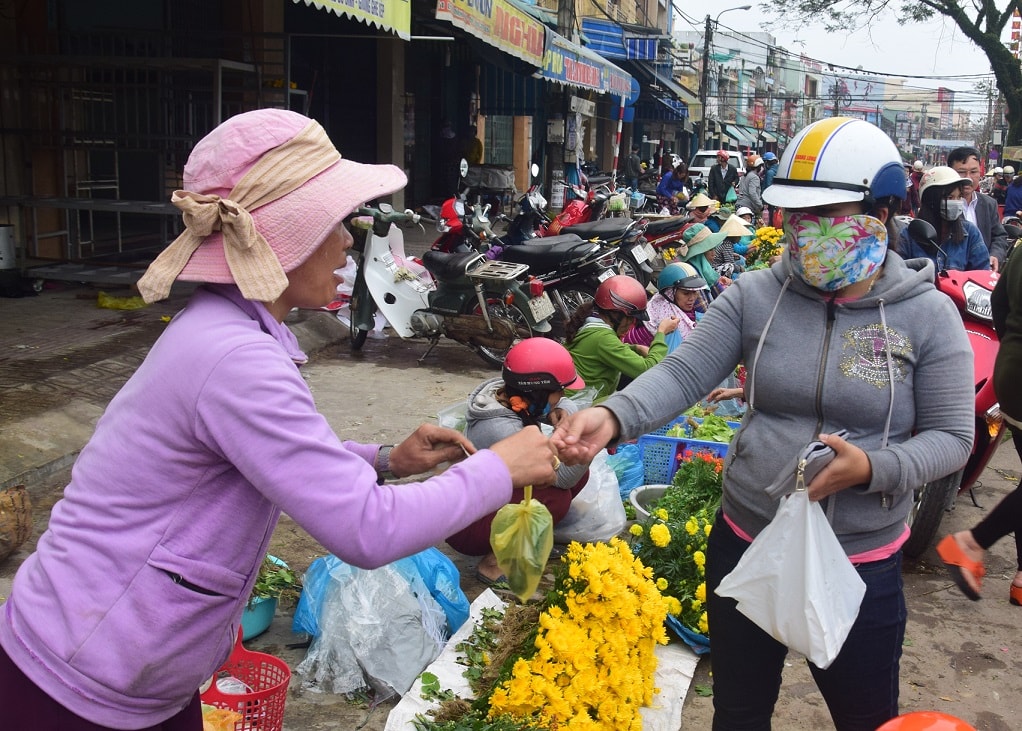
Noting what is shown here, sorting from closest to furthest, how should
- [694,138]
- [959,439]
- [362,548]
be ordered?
[362,548], [959,439], [694,138]

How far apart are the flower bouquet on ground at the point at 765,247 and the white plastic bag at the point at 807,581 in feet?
27.4

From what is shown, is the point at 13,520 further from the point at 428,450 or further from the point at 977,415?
the point at 977,415

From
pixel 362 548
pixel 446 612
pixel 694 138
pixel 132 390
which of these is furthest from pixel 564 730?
pixel 694 138

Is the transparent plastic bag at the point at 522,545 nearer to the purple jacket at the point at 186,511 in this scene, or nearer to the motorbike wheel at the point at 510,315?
the purple jacket at the point at 186,511

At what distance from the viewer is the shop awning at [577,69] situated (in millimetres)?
12594

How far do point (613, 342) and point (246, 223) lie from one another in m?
3.87

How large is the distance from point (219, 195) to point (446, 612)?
7.72 feet

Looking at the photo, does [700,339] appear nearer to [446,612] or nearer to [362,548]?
[362,548]

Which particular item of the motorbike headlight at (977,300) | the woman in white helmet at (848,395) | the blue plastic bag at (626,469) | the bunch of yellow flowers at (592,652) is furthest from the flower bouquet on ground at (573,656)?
the motorbike headlight at (977,300)

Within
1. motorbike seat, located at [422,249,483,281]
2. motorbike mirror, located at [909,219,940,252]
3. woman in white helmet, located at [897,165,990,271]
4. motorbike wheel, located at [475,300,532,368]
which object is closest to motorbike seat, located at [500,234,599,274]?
motorbike seat, located at [422,249,483,281]

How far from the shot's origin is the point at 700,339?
7.95 ft

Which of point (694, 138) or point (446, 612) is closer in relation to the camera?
point (446, 612)

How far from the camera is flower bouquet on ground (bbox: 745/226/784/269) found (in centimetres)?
1029

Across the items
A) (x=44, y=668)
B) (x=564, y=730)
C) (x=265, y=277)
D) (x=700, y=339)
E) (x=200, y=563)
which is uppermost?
(x=265, y=277)
